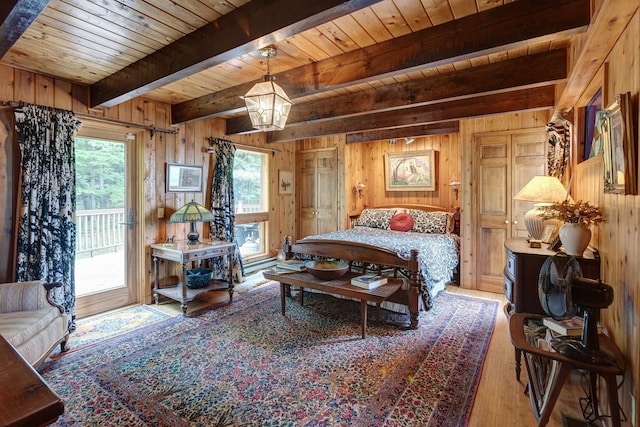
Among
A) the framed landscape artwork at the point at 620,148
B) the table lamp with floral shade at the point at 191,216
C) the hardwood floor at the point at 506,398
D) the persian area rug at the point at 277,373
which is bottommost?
the hardwood floor at the point at 506,398

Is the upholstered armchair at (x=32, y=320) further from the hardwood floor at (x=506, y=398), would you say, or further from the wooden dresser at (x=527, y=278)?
the wooden dresser at (x=527, y=278)

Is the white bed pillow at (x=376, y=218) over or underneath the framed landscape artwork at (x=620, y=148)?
underneath

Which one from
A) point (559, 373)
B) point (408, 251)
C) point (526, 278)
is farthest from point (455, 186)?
point (559, 373)

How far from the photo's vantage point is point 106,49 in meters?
2.44

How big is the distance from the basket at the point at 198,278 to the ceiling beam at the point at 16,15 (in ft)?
8.75

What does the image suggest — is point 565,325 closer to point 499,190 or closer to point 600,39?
point 600,39

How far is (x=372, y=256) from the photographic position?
10.9 ft

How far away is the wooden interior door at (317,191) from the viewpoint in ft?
19.3

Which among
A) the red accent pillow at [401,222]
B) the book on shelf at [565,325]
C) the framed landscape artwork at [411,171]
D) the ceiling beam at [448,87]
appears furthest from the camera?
the framed landscape artwork at [411,171]

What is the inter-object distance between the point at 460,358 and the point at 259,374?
1.57m

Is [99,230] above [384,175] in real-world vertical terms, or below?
below

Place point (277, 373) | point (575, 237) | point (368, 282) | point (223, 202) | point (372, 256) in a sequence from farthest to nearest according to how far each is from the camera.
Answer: point (223, 202) < point (372, 256) < point (368, 282) < point (277, 373) < point (575, 237)

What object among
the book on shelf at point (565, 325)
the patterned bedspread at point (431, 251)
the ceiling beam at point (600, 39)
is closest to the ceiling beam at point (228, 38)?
the ceiling beam at point (600, 39)

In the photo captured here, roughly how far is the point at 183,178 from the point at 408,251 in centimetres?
301
